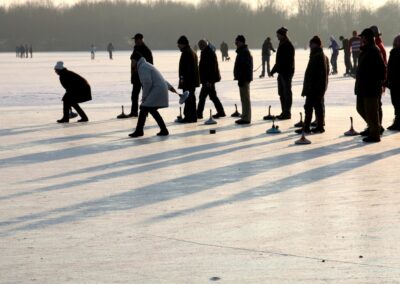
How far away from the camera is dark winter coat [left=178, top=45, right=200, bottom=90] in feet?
56.7

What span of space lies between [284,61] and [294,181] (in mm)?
7094

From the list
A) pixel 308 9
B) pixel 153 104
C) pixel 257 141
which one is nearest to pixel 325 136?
pixel 257 141

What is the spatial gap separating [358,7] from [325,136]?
180 meters

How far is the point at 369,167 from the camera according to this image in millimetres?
11164

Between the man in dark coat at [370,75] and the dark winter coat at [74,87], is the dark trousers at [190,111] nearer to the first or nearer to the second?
the dark winter coat at [74,87]

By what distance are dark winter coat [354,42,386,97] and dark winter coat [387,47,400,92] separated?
133 cm

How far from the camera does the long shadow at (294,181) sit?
8.49m

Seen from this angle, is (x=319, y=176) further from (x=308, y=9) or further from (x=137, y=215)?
(x=308, y=9)

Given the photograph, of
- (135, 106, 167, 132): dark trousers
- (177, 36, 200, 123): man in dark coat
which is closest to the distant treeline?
(177, 36, 200, 123): man in dark coat

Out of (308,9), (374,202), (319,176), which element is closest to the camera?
(374,202)

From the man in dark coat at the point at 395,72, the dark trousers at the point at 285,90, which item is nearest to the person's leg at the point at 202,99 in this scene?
the dark trousers at the point at 285,90

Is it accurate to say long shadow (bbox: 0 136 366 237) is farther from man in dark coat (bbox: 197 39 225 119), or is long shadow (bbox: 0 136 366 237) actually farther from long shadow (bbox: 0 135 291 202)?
man in dark coat (bbox: 197 39 225 119)

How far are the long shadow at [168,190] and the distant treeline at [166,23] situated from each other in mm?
134285

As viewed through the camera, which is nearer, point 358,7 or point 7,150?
point 7,150
